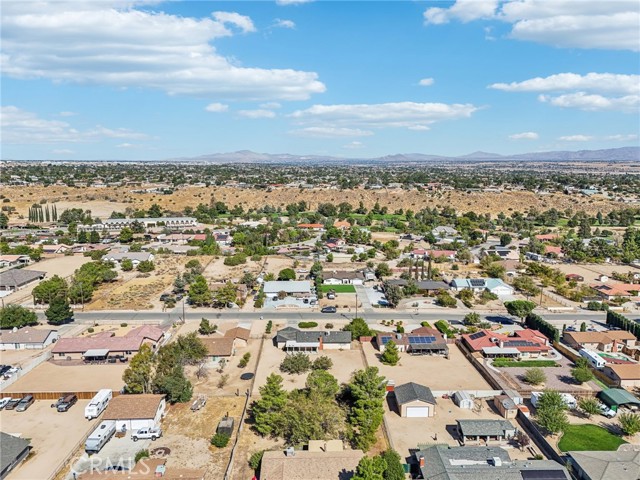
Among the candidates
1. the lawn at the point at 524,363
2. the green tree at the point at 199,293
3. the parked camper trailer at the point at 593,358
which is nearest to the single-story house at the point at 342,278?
the green tree at the point at 199,293

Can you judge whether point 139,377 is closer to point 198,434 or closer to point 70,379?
point 198,434

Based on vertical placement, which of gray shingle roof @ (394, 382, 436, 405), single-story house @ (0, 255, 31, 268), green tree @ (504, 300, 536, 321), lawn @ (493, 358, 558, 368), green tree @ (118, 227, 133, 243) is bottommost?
lawn @ (493, 358, 558, 368)

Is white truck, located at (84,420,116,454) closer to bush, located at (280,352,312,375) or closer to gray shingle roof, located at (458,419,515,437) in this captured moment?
bush, located at (280,352,312,375)

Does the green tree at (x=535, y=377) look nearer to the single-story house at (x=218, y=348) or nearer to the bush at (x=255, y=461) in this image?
the bush at (x=255, y=461)

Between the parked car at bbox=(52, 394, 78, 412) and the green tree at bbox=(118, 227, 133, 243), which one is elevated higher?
the green tree at bbox=(118, 227, 133, 243)

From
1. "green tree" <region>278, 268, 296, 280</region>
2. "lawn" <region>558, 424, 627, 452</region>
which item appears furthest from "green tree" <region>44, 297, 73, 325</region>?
"lawn" <region>558, 424, 627, 452</region>

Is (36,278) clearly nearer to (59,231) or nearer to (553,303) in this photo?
(59,231)
